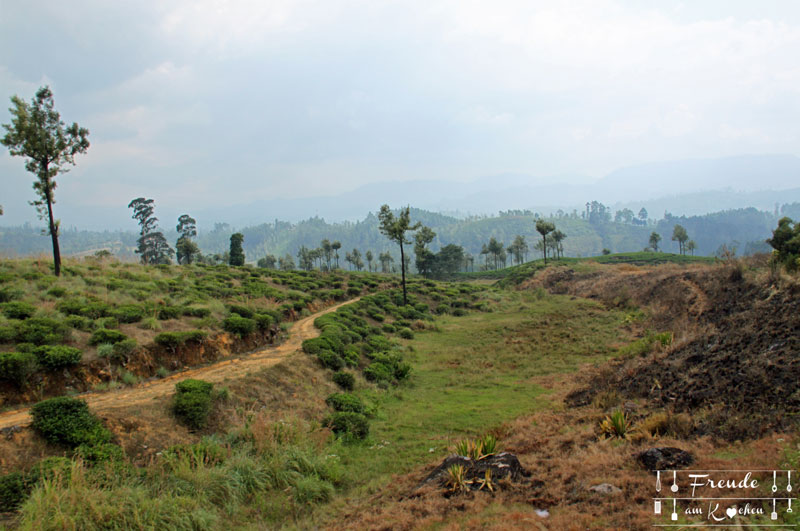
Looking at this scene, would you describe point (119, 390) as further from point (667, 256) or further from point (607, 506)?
point (667, 256)

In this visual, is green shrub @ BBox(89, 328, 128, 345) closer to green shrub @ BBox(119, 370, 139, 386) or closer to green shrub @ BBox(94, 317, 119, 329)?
green shrub @ BBox(94, 317, 119, 329)

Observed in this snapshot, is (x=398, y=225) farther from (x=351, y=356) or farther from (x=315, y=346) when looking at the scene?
(x=315, y=346)

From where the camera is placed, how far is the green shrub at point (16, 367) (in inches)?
360

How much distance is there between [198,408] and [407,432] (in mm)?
5567

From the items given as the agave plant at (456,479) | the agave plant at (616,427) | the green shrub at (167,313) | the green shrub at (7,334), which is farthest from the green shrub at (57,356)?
the agave plant at (616,427)

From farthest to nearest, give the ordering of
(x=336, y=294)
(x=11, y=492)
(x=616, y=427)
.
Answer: (x=336, y=294)
(x=616, y=427)
(x=11, y=492)

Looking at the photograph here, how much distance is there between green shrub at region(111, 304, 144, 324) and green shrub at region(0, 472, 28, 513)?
918 cm

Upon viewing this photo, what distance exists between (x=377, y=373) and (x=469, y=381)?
3805 millimetres

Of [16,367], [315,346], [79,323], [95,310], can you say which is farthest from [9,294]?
[315,346]

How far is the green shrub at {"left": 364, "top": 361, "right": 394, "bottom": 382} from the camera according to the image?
15.5 metres

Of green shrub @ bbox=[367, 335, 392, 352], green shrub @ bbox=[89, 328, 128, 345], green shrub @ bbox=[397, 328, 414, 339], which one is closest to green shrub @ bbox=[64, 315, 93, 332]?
green shrub @ bbox=[89, 328, 128, 345]

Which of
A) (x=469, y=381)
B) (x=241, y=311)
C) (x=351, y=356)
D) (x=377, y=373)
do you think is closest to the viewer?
(x=469, y=381)

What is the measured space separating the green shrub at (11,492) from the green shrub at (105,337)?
6.54 meters

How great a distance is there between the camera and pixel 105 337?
39.1 feet
